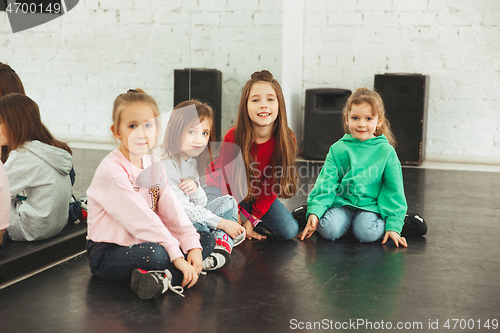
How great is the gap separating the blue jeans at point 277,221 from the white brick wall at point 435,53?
2666 mm

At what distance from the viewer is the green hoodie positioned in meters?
1.98

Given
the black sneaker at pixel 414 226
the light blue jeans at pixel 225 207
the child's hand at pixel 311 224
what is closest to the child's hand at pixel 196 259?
the light blue jeans at pixel 225 207

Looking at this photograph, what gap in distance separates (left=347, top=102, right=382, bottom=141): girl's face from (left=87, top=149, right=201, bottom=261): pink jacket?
0.89 metres

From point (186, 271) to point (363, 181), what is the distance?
3.03 feet

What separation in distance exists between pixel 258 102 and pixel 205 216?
1.69ft

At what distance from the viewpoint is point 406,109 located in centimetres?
400

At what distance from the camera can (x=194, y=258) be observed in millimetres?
1497

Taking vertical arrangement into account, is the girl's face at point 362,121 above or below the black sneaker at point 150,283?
above

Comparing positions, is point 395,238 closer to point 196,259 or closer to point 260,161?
point 260,161

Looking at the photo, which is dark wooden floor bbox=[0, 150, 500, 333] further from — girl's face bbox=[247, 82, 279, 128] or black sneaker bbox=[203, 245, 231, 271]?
girl's face bbox=[247, 82, 279, 128]

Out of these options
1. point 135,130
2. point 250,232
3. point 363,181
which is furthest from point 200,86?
point 135,130

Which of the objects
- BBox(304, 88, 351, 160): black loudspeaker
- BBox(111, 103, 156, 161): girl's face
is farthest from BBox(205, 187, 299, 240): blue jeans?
BBox(304, 88, 351, 160): black loudspeaker

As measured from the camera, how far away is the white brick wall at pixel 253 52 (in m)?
2.05

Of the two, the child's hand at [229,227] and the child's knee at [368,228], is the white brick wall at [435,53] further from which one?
the child's hand at [229,227]
